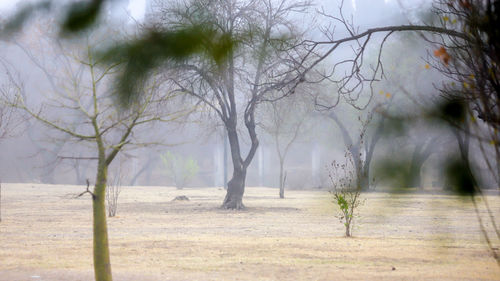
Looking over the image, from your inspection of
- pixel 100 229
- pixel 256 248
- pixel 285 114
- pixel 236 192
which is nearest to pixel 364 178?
pixel 100 229

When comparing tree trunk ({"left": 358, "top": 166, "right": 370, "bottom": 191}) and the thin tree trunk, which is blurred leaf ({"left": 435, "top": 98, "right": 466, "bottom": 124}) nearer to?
tree trunk ({"left": 358, "top": 166, "right": 370, "bottom": 191})

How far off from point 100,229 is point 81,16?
1826mm

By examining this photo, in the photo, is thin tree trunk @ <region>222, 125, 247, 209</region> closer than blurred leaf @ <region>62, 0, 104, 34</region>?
No

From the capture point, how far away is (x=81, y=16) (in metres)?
1.53

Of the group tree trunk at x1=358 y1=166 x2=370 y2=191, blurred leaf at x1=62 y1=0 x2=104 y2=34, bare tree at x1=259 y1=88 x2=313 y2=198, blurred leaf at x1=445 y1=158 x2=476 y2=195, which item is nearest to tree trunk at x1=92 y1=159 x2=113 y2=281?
tree trunk at x1=358 y1=166 x2=370 y2=191

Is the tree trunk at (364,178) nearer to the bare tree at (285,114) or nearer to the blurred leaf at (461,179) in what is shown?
the blurred leaf at (461,179)

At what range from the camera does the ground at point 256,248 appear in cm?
434

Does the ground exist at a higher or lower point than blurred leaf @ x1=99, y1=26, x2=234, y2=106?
lower

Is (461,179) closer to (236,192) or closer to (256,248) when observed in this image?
(256,248)

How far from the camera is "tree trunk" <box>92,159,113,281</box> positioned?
10.2 ft

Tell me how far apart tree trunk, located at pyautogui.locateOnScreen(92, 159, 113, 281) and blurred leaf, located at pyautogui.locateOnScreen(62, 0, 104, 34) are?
1.69m

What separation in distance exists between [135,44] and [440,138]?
1646mm

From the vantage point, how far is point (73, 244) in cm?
Result: 641

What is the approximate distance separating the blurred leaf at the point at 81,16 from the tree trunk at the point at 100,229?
5.54 feet
